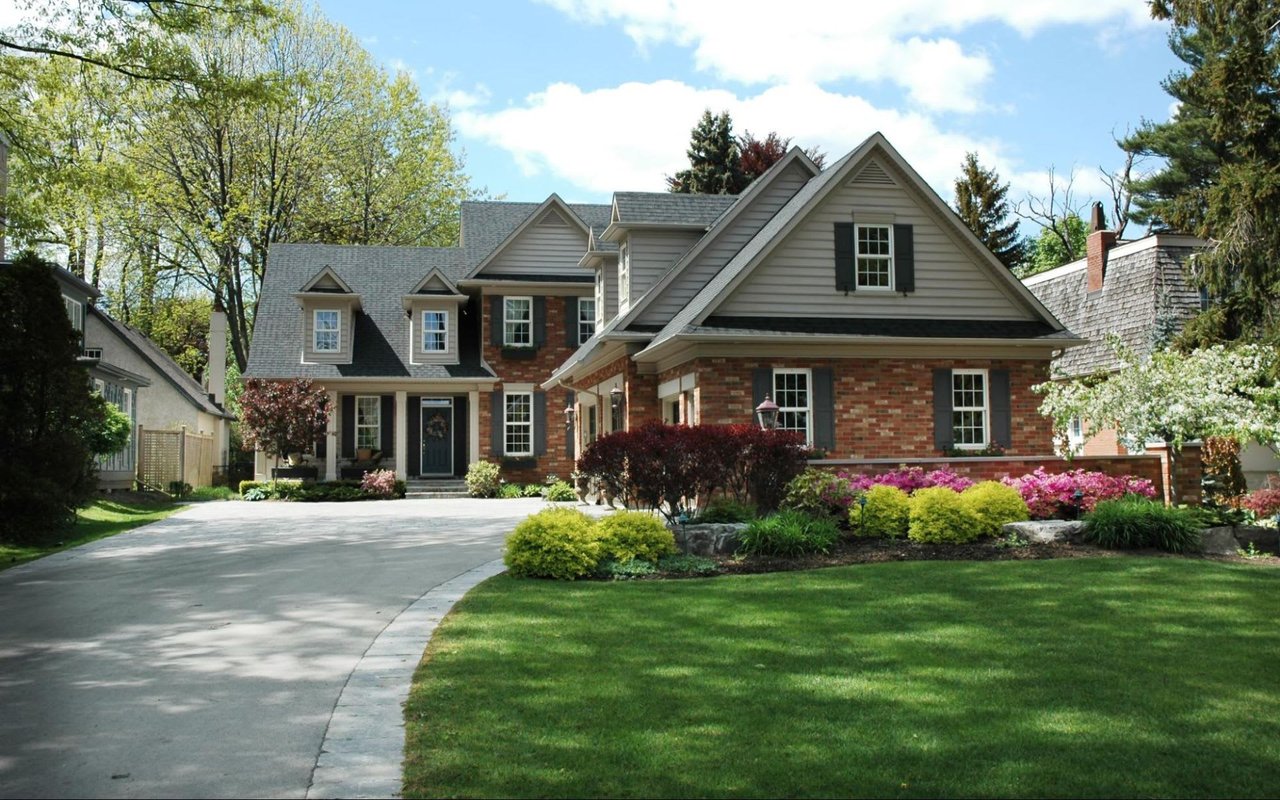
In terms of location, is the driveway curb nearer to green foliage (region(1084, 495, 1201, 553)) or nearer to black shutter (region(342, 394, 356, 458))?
green foliage (region(1084, 495, 1201, 553))

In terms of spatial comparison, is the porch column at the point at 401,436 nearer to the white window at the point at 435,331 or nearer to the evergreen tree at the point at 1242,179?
the white window at the point at 435,331

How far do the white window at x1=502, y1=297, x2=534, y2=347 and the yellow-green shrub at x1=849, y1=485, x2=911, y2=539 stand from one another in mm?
19037

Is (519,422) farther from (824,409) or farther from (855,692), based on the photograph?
(855,692)

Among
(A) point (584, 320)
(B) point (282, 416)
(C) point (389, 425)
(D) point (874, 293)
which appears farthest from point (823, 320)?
(C) point (389, 425)

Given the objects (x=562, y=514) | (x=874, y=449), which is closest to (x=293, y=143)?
(x=874, y=449)

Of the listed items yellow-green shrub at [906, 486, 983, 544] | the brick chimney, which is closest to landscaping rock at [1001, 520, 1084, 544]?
yellow-green shrub at [906, 486, 983, 544]

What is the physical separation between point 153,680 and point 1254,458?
2482 cm

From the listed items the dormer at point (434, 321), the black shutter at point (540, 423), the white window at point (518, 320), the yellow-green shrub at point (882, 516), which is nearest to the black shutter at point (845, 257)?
the yellow-green shrub at point (882, 516)

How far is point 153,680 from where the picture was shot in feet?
21.6

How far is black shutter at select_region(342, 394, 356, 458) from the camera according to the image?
30234mm

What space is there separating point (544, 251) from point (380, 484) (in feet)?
27.8

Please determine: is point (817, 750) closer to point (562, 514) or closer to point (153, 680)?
point (153, 680)

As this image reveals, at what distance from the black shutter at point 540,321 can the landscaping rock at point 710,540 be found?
19.2m

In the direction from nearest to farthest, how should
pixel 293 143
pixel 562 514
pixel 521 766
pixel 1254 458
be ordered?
pixel 521 766 → pixel 562 514 → pixel 1254 458 → pixel 293 143
